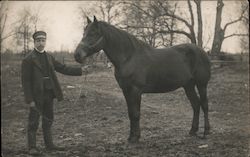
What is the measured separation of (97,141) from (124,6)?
12.1 metres

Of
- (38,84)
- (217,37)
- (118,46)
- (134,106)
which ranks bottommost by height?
(134,106)

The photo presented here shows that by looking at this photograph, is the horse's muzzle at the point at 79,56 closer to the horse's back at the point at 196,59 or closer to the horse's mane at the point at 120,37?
the horse's mane at the point at 120,37

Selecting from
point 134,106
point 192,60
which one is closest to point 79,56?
point 134,106

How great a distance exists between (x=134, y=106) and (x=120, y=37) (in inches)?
51.5

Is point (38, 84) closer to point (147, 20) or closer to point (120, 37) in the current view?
point (120, 37)

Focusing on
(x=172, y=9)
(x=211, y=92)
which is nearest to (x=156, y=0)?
(x=172, y=9)

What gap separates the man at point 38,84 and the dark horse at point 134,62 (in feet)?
1.91

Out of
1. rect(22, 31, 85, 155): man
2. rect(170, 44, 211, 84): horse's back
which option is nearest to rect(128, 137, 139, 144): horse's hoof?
rect(22, 31, 85, 155): man

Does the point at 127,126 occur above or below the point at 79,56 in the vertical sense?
below

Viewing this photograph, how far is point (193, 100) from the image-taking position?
7.91 meters

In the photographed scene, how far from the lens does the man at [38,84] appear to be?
6.08 m

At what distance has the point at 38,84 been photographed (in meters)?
6.12

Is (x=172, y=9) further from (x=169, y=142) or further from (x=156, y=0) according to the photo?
(x=169, y=142)

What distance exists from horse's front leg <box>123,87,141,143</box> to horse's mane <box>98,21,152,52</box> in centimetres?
82
